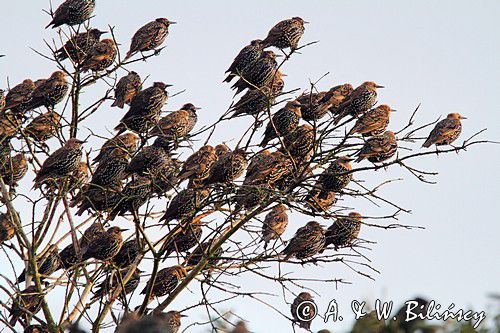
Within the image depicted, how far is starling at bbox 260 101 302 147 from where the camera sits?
32.0ft

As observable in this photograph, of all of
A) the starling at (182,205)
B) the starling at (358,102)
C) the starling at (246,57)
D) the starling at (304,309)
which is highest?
the starling at (246,57)

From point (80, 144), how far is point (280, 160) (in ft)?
7.80

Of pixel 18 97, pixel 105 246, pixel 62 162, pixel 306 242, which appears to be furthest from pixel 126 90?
pixel 306 242

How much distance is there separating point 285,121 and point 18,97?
3.54 m

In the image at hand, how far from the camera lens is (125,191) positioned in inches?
373

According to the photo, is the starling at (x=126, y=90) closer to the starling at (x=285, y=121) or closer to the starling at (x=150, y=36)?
the starling at (x=150, y=36)

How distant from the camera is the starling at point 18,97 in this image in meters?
11.2

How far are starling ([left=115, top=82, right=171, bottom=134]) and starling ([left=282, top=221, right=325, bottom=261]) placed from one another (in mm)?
2030

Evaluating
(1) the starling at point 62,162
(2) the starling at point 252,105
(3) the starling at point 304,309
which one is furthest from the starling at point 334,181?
(1) the starling at point 62,162

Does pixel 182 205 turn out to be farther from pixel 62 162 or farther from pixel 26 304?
pixel 26 304

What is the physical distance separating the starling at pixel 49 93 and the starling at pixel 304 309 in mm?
3892

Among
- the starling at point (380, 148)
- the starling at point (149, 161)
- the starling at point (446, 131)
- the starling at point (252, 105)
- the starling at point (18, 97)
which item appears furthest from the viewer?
the starling at point (446, 131)

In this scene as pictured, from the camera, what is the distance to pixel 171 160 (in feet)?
32.1

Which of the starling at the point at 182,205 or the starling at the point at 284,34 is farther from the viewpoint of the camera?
the starling at the point at 284,34
